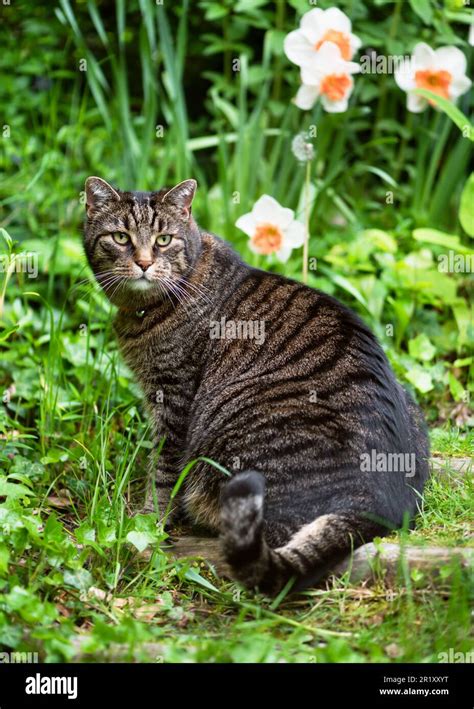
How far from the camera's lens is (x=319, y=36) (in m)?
3.49

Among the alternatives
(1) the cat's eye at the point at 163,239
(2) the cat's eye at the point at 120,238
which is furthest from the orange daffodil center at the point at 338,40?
(2) the cat's eye at the point at 120,238

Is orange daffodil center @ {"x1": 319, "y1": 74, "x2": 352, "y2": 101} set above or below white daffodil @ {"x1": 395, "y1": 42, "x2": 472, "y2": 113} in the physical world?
below

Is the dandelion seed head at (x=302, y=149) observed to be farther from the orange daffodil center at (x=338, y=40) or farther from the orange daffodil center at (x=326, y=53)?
the orange daffodil center at (x=338, y=40)

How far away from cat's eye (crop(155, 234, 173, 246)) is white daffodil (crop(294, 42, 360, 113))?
99 centimetres

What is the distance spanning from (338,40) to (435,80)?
692mm

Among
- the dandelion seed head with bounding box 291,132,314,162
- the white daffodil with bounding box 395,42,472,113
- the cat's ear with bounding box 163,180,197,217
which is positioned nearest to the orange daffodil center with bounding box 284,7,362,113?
the dandelion seed head with bounding box 291,132,314,162

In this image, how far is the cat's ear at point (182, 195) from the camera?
3.14m

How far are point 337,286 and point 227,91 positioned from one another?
5.36 feet

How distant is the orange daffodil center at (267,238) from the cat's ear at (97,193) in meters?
0.75

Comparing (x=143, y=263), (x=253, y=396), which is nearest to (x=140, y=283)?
(x=143, y=263)

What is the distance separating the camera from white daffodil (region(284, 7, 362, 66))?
3479 millimetres

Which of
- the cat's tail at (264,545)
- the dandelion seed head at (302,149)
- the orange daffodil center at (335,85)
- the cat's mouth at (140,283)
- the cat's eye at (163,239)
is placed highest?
the orange daffodil center at (335,85)

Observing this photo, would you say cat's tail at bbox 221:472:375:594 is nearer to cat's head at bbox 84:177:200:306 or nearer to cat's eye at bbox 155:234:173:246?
cat's head at bbox 84:177:200:306

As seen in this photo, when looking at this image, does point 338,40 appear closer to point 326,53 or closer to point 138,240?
point 326,53
